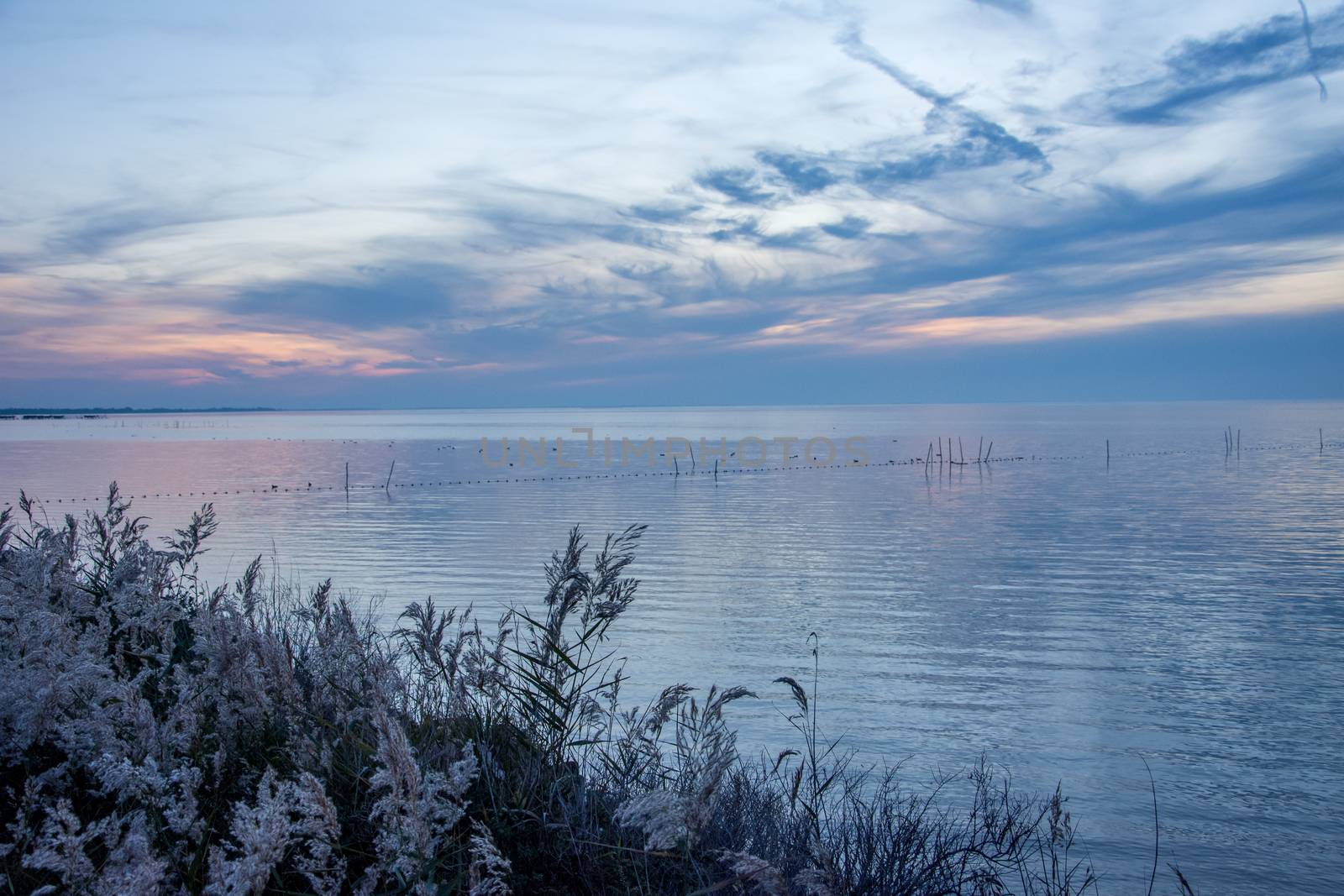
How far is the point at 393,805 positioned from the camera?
306cm

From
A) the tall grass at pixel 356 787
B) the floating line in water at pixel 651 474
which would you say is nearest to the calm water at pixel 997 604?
the floating line in water at pixel 651 474

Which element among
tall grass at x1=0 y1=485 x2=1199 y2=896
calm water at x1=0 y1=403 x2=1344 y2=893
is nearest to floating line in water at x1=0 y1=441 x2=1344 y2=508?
calm water at x1=0 y1=403 x2=1344 y2=893

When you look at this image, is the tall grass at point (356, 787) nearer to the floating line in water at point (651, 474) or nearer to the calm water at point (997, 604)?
the calm water at point (997, 604)

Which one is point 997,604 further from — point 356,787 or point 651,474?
point 651,474

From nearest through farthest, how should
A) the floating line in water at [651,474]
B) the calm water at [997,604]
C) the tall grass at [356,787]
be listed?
the tall grass at [356,787]
the calm water at [997,604]
the floating line in water at [651,474]

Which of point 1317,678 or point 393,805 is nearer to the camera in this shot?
point 393,805

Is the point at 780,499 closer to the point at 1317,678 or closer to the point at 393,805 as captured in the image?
the point at 1317,678

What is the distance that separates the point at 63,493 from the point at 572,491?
65.3 ft

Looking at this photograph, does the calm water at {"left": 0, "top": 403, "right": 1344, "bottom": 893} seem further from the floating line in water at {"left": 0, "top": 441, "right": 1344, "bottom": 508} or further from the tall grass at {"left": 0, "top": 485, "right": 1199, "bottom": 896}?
the tall grass at {"left": 0, "top": 485, "right": 1199, "bottom": 896}

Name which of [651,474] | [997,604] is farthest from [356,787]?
[651,474]

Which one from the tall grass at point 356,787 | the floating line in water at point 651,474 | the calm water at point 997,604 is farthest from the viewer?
the floating line in water at point 651,474

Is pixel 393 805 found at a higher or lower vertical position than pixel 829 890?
higher

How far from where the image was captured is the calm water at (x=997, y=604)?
29.5ft

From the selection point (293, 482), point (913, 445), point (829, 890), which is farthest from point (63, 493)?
point (913, 445)
